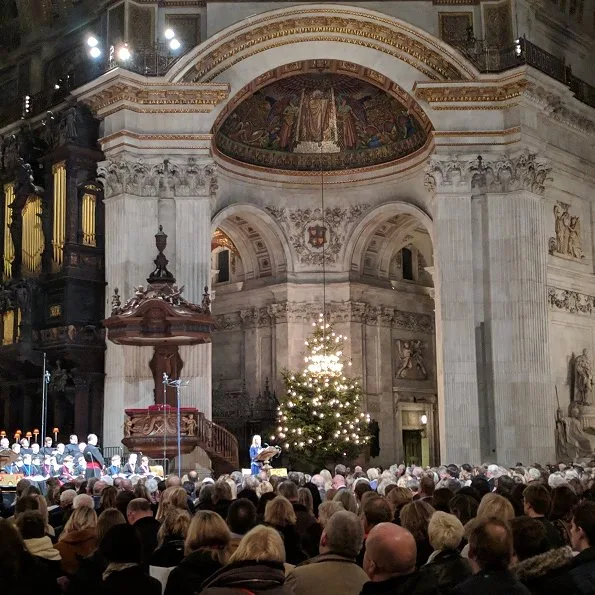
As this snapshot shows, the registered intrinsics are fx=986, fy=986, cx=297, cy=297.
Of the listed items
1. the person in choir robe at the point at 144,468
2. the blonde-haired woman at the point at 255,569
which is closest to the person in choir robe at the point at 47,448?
the person in choir robe at the point at 144,468

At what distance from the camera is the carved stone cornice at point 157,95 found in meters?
25.3

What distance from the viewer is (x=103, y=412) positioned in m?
25.0

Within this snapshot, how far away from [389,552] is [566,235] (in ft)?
80.2

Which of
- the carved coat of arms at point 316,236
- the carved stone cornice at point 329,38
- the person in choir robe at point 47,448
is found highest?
the carved stone cornice at point 329,38

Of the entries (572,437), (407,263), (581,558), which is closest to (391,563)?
(581,558)

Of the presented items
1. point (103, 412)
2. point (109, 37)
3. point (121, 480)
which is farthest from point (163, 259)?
point (121, 480)

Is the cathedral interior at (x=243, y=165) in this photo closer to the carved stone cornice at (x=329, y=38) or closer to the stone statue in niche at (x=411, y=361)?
the carved stone cornice at (x=329, y=38)

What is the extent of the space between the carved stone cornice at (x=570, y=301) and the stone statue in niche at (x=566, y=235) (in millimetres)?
1097

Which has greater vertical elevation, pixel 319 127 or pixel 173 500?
pixel 319 127

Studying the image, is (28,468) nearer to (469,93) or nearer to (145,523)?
(145,523)

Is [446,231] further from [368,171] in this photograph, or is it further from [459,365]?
[368,171]

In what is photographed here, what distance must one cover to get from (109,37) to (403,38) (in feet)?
25.8

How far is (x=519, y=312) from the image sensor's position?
82.5 ft

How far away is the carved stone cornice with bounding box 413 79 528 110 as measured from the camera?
25656mm
